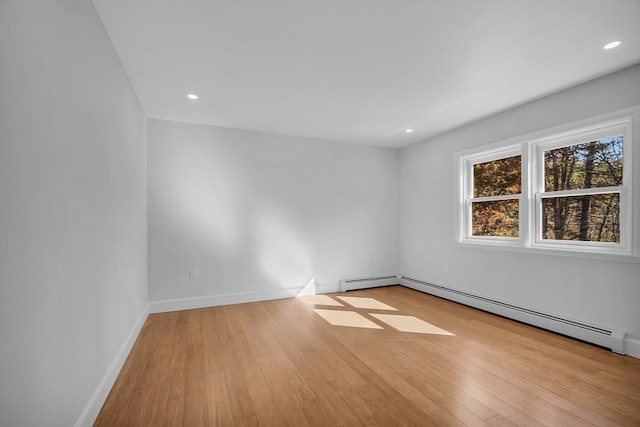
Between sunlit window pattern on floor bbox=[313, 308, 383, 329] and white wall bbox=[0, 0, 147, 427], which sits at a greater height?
white wall bbox=[0, 0, 147, 427]

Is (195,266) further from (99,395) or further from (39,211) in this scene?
(39,211)

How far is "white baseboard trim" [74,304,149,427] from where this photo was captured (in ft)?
5.20

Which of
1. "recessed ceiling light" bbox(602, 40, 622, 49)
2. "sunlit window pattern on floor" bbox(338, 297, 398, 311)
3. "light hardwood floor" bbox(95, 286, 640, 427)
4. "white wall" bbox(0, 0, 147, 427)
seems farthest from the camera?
"sunlit window pattern on floor" bbox(338, 297, 398, 311)

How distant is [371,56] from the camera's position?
7.66 ft

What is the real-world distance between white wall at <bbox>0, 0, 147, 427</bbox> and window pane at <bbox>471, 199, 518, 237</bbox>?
432 cm

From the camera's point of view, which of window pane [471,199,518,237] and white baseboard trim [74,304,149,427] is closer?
white baseboard trim [74,304,149,427]

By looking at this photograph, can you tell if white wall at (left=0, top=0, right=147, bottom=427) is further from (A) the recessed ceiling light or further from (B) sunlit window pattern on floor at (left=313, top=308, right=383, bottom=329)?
(A) the recessed ceiling light

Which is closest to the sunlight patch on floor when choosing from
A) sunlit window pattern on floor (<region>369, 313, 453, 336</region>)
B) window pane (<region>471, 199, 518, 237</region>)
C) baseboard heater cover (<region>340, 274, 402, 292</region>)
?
baseboard heater cover (<region>340, 274, 402, 292</region>)

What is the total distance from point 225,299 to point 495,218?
Answer: 396 centimetres

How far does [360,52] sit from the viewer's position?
228 cm

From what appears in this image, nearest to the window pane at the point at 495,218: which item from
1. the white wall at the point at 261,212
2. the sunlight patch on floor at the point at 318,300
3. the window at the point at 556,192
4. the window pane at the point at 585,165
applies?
the window at the point at 556,192

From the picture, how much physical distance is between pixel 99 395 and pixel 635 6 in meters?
4.25

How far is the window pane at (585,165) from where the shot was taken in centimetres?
275

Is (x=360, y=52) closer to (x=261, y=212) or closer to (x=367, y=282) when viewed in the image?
(x=261, y=212)
